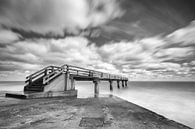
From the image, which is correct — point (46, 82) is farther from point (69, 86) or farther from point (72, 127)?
point (72, 127)

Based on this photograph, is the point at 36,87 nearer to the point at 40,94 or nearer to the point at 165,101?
the point at 40,94

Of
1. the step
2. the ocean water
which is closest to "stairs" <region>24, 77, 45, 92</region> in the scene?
the step

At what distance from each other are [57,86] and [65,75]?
1520 millimetres

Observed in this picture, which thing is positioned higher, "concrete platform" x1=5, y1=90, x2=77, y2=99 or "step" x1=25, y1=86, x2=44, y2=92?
"step" x1=25, y1=86, x2=44, y2=92

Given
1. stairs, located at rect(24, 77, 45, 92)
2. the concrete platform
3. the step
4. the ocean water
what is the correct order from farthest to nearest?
the ocean water
stairs, located at rect(24, 77, 45, 92)
the step
the concrete platform

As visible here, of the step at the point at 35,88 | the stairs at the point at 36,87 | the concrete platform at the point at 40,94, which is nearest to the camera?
the concrete platform at the point at 40,94

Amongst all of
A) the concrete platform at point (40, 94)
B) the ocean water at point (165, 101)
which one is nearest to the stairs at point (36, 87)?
the concrete platform at point (40, 94)

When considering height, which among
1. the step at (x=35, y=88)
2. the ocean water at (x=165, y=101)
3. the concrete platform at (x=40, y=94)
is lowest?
the ocean water at (x=165, y=101)

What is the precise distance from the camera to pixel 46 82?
862cm

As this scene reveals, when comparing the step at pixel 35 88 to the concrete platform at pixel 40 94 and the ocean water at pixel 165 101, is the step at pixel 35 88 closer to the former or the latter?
the concrete platform at pixel 40 94

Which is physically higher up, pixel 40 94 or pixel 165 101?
pixel 40 94

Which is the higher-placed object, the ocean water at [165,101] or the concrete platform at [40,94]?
the concrete platform at [40,94]

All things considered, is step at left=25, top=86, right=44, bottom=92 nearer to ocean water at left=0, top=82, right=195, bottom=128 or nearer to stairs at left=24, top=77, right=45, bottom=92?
stairs at left=24, top=77, right=45, bottom=92

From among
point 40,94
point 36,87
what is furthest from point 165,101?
point 36,87
